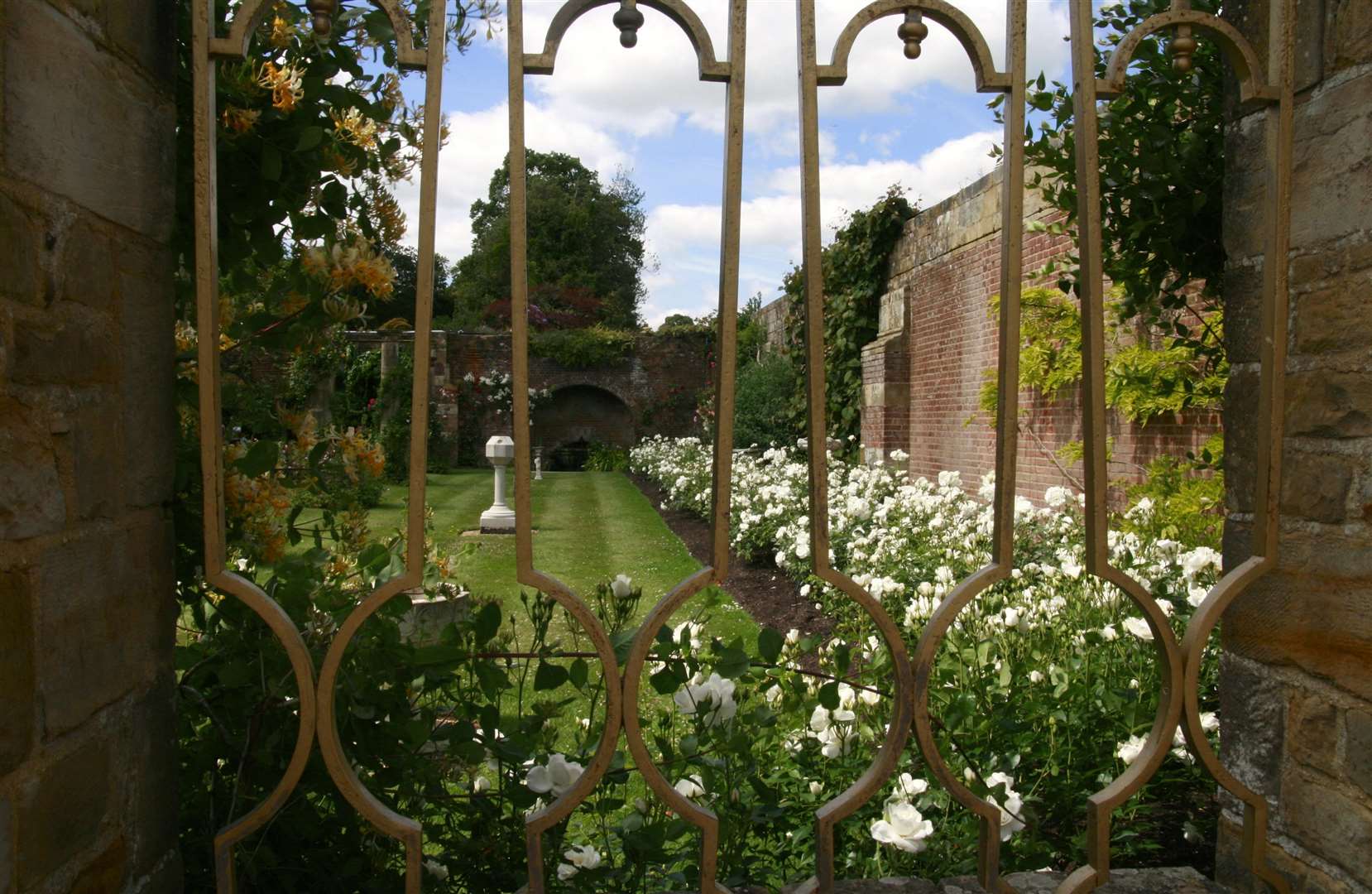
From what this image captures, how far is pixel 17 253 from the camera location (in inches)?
36.4

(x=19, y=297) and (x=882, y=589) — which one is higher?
(x=19, y=297)

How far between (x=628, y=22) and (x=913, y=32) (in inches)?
13.3

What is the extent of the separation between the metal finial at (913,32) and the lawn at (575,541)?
2.78 metres

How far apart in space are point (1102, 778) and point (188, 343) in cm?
203

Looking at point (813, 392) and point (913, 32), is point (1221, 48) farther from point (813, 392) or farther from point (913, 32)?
point (813, 392)

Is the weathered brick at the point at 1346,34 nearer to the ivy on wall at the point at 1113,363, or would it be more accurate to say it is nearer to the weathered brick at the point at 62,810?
the weathered brick at the point at 62,810

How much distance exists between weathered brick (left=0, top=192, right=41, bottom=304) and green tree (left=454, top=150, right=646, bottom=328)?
23.2 metres

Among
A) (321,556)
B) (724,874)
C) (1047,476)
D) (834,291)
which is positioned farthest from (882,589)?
(834,291)

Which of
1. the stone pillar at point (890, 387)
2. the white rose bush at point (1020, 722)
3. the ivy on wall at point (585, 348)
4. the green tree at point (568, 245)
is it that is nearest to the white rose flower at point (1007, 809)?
the white rose bush at point (1020, 722)

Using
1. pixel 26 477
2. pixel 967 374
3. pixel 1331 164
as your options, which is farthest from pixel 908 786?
pixel 967 374

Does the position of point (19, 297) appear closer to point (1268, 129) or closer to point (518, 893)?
point (518, 893)

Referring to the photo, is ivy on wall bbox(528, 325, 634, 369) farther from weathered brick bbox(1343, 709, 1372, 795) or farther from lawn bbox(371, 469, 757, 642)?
weathered brick bbox(1343, 709, 1372, 795)

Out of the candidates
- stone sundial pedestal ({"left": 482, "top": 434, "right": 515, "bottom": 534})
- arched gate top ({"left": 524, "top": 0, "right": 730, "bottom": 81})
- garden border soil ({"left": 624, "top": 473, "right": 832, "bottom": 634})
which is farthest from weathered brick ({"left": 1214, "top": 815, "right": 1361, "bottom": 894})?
stone sundial pedestal ({"left": 482, "top": 434, "right": 515, "bottom": 534})

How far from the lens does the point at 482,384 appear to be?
1791 cm
